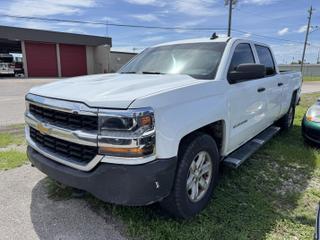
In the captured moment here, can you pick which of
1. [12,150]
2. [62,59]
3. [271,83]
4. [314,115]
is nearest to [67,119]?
[12,150]

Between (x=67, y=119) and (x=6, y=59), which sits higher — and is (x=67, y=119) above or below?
above

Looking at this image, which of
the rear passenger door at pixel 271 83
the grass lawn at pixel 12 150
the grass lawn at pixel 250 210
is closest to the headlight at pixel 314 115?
the rear passenger door at pixel 271 83

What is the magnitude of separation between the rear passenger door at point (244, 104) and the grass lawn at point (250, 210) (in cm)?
55

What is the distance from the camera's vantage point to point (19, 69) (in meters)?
32.9

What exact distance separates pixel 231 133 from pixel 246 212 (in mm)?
910

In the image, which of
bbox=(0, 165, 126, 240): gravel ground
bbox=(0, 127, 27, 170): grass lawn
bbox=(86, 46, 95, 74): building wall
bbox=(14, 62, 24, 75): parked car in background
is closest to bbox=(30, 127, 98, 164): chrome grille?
bbox=(0, 165, 126, 240): gravel ground

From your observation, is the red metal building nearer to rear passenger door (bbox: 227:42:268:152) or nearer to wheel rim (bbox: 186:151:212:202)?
rear passenger door (bbox: 227:42:268:152)

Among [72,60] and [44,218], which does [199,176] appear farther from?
[72,60]

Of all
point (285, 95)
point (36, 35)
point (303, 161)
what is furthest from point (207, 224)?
point (36, 35)

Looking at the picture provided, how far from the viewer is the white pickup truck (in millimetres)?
2148

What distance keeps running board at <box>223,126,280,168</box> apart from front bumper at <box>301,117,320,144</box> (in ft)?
2.22

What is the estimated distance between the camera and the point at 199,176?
9.36ft

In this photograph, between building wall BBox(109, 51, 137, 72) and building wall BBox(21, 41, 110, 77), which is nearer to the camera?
building wall BBox(21, 41, 110, 77)

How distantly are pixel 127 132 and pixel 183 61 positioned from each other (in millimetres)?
1744
